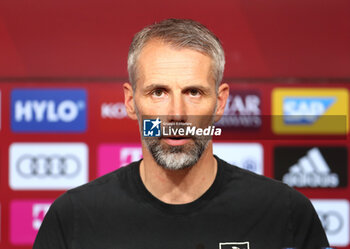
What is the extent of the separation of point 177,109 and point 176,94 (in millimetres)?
26

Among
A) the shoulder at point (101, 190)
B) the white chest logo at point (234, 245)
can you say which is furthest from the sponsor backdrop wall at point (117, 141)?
the white chest logo at point (234, 245)

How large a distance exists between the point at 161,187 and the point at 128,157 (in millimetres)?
685

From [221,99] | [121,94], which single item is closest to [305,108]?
[121,94]

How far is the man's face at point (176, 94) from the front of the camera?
828 mm

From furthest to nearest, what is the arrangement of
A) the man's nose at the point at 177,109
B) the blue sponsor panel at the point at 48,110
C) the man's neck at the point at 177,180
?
the blue sponsor panel at the point at 48,110
the man's neck at the point at 177,180
the man's nose at the point at 177,109

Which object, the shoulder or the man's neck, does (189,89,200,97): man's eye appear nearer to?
the man's neck

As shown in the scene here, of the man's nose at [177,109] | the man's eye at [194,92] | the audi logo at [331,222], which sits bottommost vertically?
the audi logo at [331,222]

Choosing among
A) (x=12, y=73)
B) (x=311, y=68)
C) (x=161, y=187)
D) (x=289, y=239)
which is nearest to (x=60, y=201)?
(x=161, y=187)

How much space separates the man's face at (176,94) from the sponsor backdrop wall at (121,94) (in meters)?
0.73

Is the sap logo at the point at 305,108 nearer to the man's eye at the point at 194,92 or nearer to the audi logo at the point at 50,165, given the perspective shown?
the audi logo at the point at 50,165

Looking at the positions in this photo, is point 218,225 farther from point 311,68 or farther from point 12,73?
point 12,73

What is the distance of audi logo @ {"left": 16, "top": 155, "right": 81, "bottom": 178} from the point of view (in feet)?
5.22

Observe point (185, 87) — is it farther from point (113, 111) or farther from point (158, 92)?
point (113, 111)

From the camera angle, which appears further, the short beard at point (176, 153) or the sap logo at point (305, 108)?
the sap logo at point (305, 108)
